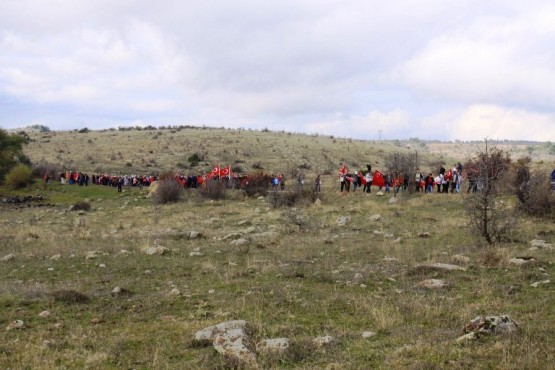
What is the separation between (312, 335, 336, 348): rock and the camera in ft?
19.2

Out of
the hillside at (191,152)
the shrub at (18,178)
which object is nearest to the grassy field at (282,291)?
the shrub at (18,178)

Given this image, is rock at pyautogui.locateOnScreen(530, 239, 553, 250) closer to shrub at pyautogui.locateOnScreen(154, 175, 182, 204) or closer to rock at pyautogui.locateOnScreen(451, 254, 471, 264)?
rock at pyautogui.locateOnScreen(451, 254, 471, 264)

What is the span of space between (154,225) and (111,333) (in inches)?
530

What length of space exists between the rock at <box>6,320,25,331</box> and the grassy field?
0.12 metres

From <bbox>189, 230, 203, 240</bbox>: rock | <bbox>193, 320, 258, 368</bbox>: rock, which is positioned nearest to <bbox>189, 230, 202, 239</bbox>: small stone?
A: <bbox>189, 230, 203, 240</bbox>: rock

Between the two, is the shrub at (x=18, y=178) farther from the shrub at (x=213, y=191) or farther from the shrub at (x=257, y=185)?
the shrub at (x=257, y=185)

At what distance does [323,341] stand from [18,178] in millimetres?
37843

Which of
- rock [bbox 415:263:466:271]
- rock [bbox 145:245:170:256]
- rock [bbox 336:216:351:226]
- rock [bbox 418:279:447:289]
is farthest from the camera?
rock [bbox 336:216:351:226]

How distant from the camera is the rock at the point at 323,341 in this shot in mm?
5851

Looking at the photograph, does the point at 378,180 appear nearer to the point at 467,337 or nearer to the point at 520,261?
the point at 520,261

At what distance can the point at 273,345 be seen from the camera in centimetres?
577

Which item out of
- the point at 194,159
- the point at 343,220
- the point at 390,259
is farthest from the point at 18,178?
the point at 390,259

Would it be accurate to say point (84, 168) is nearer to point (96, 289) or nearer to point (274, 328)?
point (96, 289)

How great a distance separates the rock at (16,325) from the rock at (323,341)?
4133 mm
